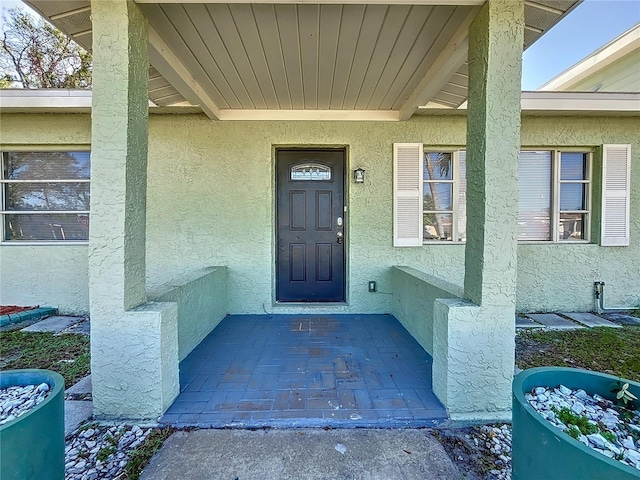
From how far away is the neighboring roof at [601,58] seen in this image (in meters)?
5.39

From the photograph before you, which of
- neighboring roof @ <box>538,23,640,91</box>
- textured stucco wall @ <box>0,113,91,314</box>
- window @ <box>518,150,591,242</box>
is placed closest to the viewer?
textured stucco wall @ <box>0,113,91,314</box>

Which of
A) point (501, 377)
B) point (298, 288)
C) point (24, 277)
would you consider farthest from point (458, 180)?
point (24, 277)

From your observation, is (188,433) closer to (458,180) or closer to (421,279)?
(421,279)

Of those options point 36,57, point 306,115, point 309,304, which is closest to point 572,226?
point 309,304

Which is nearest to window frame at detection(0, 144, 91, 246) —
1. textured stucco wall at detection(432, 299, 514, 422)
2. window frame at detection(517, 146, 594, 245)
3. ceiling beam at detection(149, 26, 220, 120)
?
ceiling beam at detection(149, 26, 220, 120)

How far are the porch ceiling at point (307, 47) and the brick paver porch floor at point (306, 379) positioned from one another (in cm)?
260

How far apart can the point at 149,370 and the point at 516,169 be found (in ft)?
8.78

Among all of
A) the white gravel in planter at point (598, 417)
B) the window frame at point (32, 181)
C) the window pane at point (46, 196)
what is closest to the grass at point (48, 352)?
the window frame at point (32, 181)

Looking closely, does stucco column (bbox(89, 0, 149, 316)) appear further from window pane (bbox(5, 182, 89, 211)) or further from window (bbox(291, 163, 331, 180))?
window pane (bbox(5, 182, 89, 211))

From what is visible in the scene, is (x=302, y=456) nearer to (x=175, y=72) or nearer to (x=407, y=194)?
(x=175, y=72)

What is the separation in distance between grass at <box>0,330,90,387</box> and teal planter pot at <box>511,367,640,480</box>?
3071 mm

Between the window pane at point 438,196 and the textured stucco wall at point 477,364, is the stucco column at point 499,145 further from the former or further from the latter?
the window pane at point 438,196

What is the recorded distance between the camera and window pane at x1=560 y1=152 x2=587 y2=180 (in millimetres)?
4664

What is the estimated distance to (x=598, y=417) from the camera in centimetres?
141
